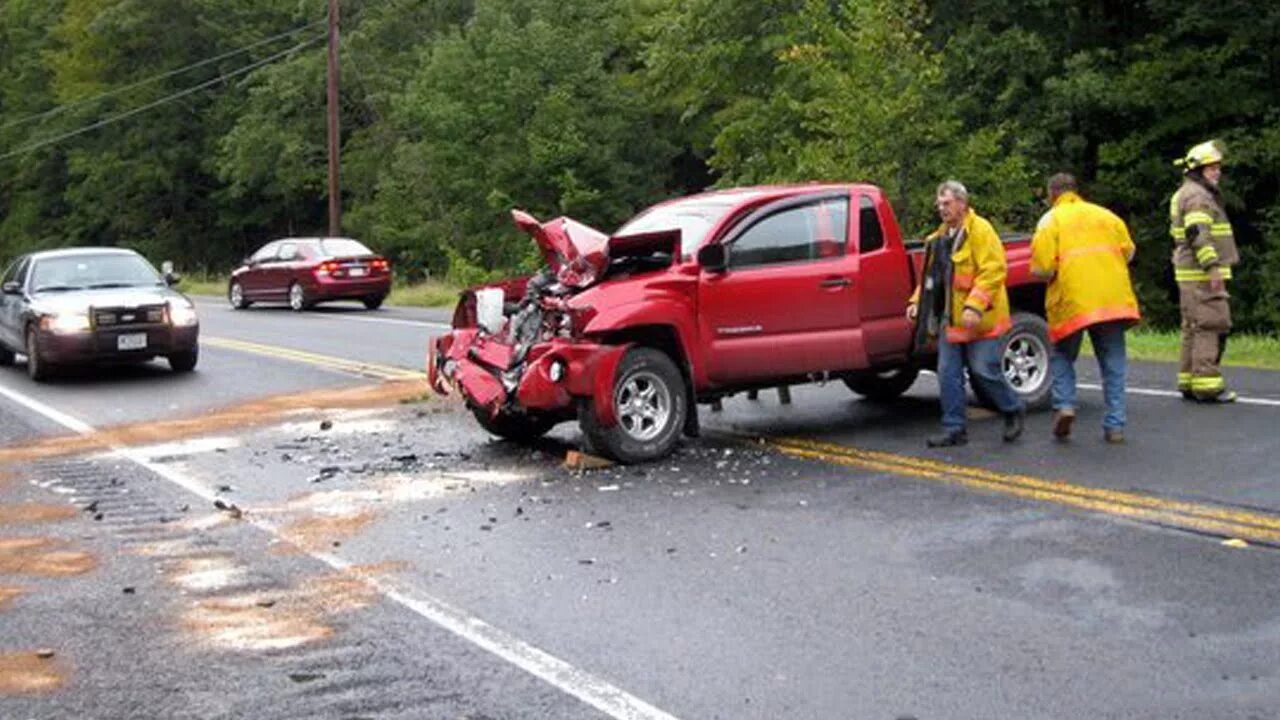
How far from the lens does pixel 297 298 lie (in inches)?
1215

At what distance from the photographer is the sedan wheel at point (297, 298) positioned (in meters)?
30.6

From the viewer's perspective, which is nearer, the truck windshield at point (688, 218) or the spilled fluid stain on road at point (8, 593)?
the spilled fluid stain on road at point (8, 593)

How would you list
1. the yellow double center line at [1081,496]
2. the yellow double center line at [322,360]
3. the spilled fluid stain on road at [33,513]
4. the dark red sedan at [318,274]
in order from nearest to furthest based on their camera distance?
the yellow double center line at [1081,496] → the spilled fluid stain on road at [33,513] → the yellow double center line at [322,360] → the dark red sedan at [318,274]

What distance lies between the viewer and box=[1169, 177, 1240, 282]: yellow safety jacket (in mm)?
11211

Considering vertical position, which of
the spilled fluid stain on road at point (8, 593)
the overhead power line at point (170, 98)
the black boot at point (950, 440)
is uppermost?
the overhead power line at point (170, 98)

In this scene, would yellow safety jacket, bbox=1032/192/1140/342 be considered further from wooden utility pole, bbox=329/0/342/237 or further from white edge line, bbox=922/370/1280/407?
wooden utility pole, bbox=329/0/342/237

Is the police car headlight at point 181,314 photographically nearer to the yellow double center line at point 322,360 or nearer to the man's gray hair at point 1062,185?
the yellow double center line at point 322,360

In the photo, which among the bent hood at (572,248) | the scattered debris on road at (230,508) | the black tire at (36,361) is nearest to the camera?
the scattered debris on road at (230,508)

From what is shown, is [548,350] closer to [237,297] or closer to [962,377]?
[962,377]

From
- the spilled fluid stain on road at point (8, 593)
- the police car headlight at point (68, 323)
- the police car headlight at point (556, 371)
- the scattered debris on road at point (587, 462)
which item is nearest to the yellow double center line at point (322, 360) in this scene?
the police car headlight at point (68, 323)

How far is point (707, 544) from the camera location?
7.51m

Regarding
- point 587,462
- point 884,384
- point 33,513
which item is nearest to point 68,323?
point 33,513

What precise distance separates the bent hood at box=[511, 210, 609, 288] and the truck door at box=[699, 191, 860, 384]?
79 centimetres

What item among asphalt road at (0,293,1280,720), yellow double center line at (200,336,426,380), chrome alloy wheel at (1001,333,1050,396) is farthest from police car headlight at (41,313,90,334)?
chrome alloy wheel at (1001,333,1050,396)
